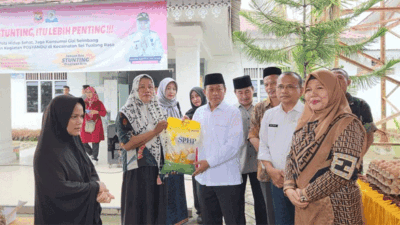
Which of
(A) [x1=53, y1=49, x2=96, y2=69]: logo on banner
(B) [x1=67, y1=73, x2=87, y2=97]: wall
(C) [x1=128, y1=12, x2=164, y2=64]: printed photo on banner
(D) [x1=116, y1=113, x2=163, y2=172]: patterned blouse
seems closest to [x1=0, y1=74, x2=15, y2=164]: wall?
(A) [x1=53, y1=49, x2=96, y2=69]: logo on banner

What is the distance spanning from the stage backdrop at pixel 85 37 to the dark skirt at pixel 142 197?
1784 millimetres

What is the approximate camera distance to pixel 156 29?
410 centimetres

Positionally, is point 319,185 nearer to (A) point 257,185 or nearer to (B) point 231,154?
(B) point 231,154

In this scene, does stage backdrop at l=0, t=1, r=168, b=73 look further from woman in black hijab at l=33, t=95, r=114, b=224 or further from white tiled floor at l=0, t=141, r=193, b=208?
woman in black hijab at l=33, t=95, r=114, b=224

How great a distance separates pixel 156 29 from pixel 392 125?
1045 centimetres

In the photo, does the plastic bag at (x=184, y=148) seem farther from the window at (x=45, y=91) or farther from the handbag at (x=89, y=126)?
the window at (x=45, y=91)

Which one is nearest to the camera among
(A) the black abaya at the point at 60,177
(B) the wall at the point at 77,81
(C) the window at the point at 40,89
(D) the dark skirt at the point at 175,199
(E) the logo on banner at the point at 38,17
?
(A) the black abaya at the point at 60,177

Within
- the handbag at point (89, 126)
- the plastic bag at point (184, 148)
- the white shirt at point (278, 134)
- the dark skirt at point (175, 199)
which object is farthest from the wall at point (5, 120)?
the white shirt at point (278, 134)

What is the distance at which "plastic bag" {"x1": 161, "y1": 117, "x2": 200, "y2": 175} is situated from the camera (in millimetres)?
2605

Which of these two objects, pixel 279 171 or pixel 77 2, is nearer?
pixel 279 171

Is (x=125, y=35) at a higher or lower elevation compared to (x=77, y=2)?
lower

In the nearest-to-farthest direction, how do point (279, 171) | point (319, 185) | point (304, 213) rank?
point (319, 185)
point (304, 213)
point (279, 171)

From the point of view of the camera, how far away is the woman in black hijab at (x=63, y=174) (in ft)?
5.68

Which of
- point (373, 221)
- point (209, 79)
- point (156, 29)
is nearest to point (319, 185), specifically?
point (373, 221)
